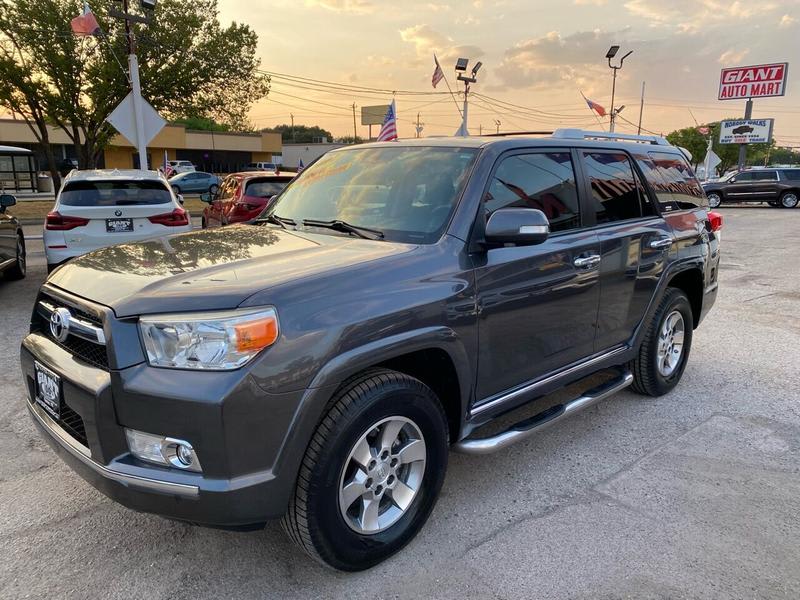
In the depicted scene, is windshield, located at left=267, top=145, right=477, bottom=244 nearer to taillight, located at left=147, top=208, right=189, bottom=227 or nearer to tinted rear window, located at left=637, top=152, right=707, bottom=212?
tinted rear window, located at left=637, top=152, right=707, bottom=212

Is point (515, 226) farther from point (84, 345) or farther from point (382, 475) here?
point (84, 345)

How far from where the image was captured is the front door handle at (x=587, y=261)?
3.57m

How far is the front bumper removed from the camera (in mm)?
2158

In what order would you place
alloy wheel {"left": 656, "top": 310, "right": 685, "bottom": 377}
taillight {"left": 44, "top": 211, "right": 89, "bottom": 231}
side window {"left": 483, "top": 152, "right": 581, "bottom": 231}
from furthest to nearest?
taillight {"left": 44, "top": 211, "right": 89, "bottom": 231} < alloy wheel {"left": 656, "top": 310, "right": 685, "bottom": 377} < side window {"left": 483, "top": 152, "right": 581, "bottom": 231}

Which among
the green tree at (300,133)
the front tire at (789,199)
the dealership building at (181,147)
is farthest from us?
the green tree at (300,133)

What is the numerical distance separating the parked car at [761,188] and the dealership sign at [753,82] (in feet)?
45.6

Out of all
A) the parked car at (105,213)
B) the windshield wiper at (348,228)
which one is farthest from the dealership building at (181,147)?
the windshield wiper at (348,228)

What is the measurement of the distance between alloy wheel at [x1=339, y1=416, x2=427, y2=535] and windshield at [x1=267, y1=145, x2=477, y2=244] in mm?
954

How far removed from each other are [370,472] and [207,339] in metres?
0.94

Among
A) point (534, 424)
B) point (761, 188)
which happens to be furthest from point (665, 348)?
point (761, 188)

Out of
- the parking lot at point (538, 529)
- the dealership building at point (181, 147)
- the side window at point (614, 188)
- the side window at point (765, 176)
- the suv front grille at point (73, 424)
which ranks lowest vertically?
the parking lot at point (538, 529)

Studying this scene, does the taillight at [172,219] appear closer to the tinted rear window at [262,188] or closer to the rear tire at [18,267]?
the rear tire at [18,267]

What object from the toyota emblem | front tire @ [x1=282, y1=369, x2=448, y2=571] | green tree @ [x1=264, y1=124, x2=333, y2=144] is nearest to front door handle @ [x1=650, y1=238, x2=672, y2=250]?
front tire @ [x1=282, y1=369, x2=448, y2=571]

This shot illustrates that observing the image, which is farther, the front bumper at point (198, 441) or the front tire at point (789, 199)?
the front tire at point (789, 199)
